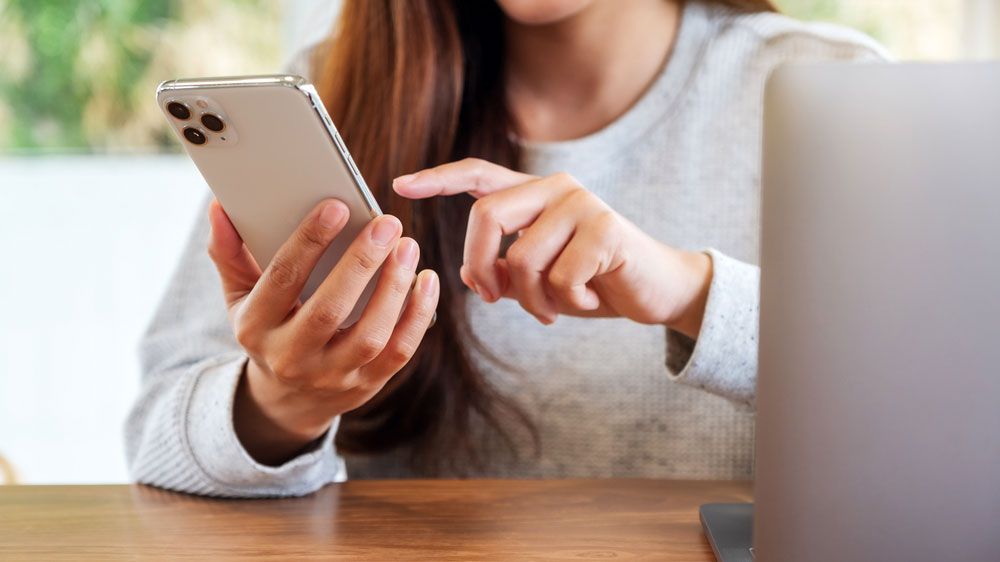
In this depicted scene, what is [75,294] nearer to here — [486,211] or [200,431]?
[200,431]

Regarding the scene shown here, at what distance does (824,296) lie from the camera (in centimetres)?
43

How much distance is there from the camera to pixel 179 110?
23.2 inches

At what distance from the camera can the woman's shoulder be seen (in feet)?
3.56

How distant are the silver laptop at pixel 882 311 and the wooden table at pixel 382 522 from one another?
17cm

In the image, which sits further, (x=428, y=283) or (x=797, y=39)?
(x=797, y=39)

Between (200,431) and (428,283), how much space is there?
263 millimetres

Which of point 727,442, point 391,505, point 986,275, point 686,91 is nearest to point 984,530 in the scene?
point 986,275

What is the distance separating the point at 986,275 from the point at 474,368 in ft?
2.17

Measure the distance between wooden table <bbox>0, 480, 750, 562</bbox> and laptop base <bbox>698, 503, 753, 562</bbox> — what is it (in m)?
0.01

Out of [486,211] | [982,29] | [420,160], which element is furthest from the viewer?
[982,29]

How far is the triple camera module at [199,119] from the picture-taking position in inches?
23.0

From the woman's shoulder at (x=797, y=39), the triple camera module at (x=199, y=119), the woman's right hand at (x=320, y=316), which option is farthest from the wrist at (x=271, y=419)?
the woman's shoulder at (x=797, y=39)

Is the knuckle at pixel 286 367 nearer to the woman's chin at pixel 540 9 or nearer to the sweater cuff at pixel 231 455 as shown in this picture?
the sweater cuff at pixel 231 455

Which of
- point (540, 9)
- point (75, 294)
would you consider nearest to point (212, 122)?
point (540, 9)
